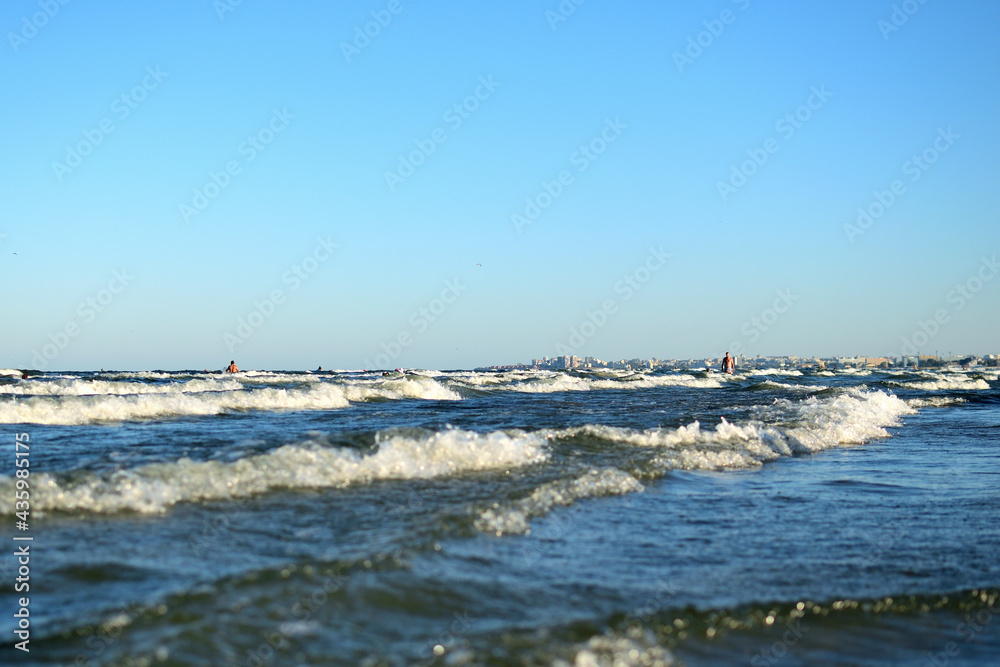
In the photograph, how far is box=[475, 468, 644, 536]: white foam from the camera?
20.7ft

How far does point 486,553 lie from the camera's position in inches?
217

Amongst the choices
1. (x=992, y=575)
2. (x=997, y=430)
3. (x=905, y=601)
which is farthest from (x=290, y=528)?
(x=997, y=430)

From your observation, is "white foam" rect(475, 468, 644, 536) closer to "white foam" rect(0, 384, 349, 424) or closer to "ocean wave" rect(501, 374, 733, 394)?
"white foam" rect(0, 384, 349, 424)

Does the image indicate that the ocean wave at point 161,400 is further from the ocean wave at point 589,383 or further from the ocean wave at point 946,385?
the ocean wave at point 946,385

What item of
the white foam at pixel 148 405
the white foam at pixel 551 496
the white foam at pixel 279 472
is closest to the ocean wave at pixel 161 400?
the white foam at pixel 148 405

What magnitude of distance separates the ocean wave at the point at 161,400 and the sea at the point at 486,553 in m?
4.80

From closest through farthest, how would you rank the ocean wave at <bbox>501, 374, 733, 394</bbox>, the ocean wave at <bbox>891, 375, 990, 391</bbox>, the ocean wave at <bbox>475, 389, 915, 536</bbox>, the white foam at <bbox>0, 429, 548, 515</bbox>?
the white foam at <bbox>0, 429, 548, 515</bbox> → the ocean wave at <bbox>475, 389, 915, 536</bbox> → the ocean wave at <bbox>501, 374, 733, 394</bbox> → the ocean wave at <bbox>891, 375, 990, 391</bbox>

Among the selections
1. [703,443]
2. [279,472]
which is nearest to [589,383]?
[703,443]

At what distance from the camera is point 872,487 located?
356 inches

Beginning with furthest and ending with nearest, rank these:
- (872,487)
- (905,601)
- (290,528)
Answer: (872,487), (290,528), (905,601)

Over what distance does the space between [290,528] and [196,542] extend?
0.72 metres

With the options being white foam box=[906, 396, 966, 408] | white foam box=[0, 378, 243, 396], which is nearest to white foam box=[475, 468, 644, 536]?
white foam box=[0, 378, 243, 396]

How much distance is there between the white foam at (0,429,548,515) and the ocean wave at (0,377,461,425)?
29.7ft

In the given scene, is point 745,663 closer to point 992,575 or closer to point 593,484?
point 992,575
